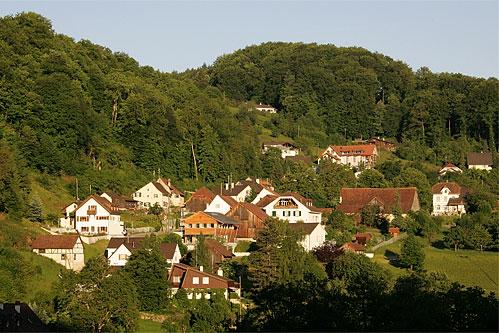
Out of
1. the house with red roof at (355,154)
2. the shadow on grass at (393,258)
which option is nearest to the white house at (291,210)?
the shadow on grass at (393,258)

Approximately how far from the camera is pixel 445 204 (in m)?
Result: 60.4

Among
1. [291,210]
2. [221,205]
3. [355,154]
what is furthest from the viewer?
[355,154]

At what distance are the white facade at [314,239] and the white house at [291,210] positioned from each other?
126 inches

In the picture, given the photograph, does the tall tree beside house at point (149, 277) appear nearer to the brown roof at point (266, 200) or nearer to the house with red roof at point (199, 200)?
the house with red roof at point (199, 200)

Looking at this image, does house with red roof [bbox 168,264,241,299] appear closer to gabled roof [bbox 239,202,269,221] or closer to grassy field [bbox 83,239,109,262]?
grassy field [bbox 83,239,109,262]

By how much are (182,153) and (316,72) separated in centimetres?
3550

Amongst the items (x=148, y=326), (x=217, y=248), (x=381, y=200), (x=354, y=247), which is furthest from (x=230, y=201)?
(x=148, y=326)

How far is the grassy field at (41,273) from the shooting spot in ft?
116

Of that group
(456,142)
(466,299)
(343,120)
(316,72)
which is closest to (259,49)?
(316,72)

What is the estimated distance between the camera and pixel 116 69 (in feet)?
220

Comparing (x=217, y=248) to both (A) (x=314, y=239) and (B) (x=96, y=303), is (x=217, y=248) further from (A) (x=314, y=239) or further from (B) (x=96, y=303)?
(B) (x=96, y=303)

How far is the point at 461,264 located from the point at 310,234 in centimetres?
727

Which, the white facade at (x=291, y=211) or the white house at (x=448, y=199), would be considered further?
the white house at (x=448, y=199)

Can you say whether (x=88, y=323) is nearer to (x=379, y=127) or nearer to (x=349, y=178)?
(x=349, y=178)
